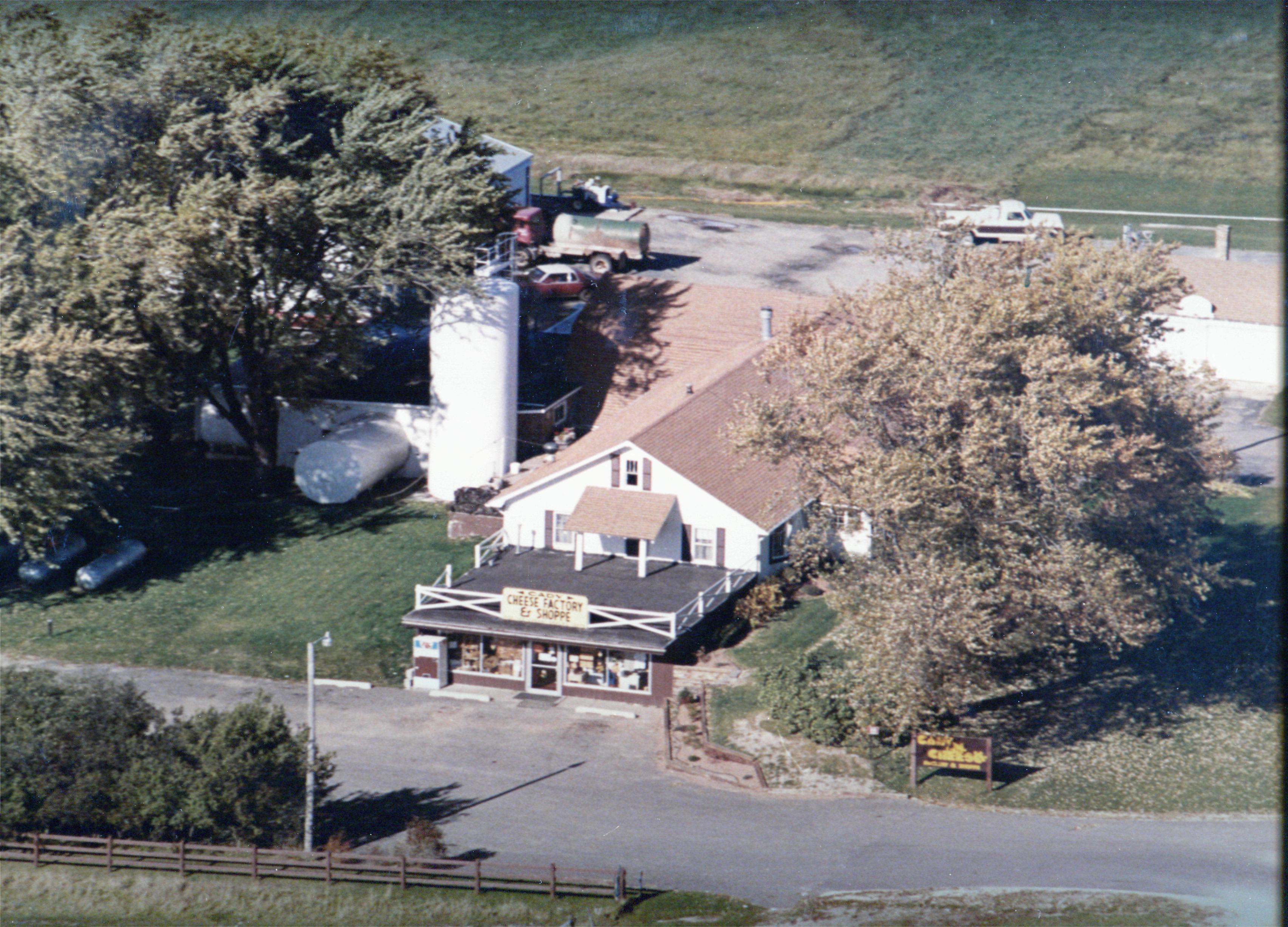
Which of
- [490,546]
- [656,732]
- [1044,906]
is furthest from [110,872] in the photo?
[1044,906]

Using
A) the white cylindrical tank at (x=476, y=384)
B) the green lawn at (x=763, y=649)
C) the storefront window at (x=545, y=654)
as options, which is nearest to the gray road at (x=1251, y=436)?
the green lawn at (x=763, y=649)

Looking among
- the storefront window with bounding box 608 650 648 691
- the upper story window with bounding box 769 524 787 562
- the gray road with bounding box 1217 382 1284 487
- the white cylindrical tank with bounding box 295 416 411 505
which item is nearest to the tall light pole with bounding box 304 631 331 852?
the storefront window with bounding box 608 650 648 691

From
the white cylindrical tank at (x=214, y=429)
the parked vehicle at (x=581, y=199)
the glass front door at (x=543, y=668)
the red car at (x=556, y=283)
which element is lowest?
the glass front door at (x=543, y=668)

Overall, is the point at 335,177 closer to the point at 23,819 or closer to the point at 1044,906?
the point at 23,819

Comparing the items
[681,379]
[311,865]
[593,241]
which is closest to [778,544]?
[681,379]

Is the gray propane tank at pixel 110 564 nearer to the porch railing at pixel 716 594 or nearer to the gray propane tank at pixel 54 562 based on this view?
the gray propane tank at pixel 54 562
